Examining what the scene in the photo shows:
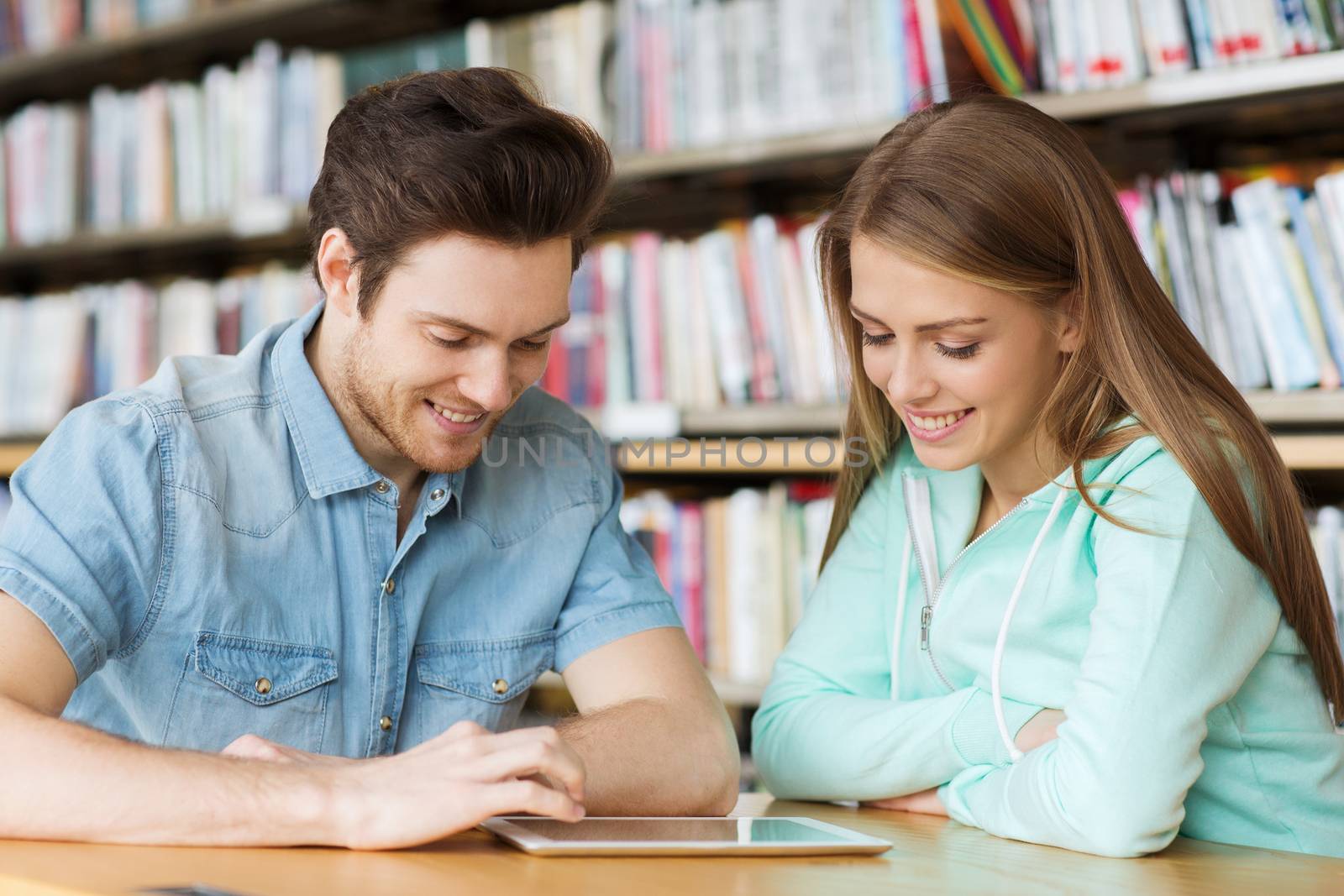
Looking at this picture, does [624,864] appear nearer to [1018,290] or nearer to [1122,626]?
[1122,626]

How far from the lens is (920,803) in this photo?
3.87 feet

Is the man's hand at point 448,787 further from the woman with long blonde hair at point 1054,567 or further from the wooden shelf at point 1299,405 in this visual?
the wooden shelf at point 1299,405

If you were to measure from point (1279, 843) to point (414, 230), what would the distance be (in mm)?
936

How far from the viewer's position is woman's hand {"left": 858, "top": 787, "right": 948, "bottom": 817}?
46.0 inches

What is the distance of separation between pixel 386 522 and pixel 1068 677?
65 centimetres

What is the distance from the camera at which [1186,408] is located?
116 centimetres

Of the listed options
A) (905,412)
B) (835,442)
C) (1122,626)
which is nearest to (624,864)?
(1122,626)

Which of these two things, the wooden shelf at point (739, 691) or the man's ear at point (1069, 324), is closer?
the man's ear at point (1069, 324)

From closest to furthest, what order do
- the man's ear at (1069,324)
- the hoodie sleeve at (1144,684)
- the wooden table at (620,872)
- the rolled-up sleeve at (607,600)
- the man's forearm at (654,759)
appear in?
1. the wooden table at (620,872)
2. the hoodie sleeve at (1144,684)
3. the man's forearm at (654,759)
4. the man's ear at (1069,324)
5. the rolled-up sleeve at (607,600)

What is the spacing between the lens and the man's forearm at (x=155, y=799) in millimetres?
873

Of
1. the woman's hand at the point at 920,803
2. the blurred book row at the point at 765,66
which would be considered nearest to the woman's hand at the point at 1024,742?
Result: the woman's hand at the point at 920,803

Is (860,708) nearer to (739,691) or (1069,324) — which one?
(1069,324)

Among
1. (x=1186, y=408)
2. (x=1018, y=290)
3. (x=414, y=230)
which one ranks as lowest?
(x=1186, y=408)

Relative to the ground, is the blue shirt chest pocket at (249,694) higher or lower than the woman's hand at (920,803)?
higher
